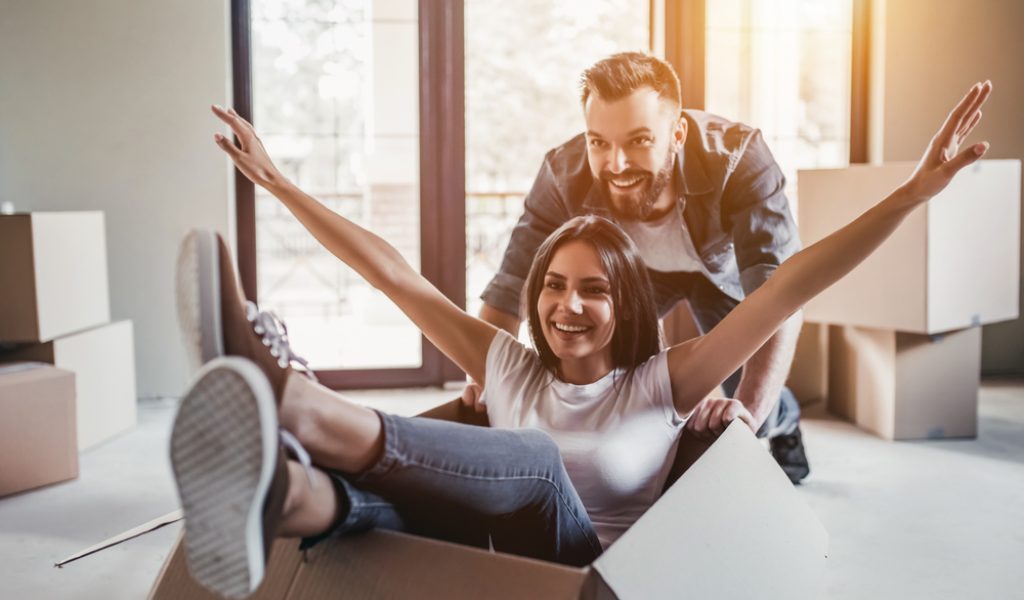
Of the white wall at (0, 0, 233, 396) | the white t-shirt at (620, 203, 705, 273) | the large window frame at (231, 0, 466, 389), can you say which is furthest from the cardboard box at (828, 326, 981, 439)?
the white wall at (0, 0, 233, 396)

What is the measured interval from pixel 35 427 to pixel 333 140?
1.63m

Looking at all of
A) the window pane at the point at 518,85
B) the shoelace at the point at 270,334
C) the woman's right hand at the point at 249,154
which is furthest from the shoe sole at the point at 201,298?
the window pane at the point at 518,85

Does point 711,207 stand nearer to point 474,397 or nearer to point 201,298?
point 474,397

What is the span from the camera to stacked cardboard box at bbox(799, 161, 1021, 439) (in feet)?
10.0

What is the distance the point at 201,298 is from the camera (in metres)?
1.14

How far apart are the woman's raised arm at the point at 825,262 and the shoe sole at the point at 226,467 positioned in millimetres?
762

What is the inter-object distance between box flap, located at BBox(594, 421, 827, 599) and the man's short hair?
34.2 inches

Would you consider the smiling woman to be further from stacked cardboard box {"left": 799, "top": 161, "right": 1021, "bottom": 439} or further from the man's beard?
stacked cardboard box {"left": 799, "top": 161, "right": 1021, "bottom": 439}

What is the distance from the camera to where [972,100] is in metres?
1.40

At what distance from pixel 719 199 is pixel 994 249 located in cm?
142

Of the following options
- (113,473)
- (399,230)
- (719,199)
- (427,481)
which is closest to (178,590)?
(427,481)

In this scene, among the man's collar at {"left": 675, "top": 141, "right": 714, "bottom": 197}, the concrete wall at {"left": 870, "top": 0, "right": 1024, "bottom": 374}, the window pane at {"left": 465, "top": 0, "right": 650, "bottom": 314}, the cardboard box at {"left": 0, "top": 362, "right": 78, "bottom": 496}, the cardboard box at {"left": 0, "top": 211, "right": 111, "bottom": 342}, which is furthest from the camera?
the window pane at {"left": 465, "top": 0, "right": 650, "bottom": 314}

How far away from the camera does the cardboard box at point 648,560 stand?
1.08 metres

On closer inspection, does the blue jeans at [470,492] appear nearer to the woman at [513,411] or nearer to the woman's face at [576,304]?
the woman at [513,411]
